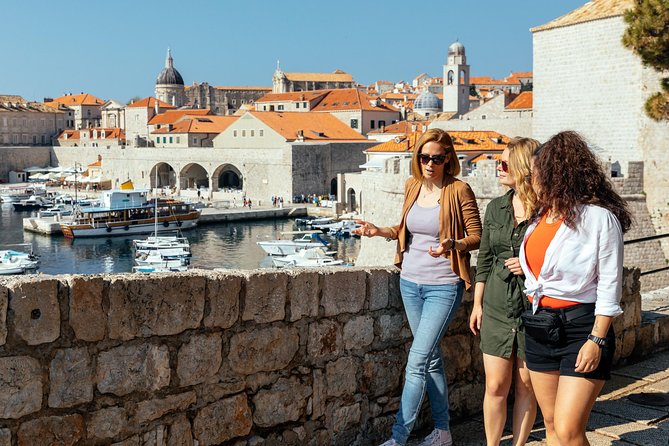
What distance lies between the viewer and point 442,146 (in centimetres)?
278

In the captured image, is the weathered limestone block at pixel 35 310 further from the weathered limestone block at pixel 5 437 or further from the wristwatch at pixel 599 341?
the wristwatch at pixel 599 341

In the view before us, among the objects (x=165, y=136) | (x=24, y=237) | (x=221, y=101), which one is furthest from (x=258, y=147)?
(x=221, y=101)

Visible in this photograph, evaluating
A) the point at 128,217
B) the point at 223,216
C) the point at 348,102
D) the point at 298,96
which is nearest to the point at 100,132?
the point at 298,96

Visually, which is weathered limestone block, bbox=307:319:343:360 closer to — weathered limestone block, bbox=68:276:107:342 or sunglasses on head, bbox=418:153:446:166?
sunglasses on head, bbox=418:153:446:166

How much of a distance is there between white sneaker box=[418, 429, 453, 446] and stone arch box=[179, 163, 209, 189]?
4731cm

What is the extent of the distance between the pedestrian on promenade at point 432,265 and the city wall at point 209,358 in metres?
0.17

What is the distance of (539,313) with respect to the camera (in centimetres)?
226

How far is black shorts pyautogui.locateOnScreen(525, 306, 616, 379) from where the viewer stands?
7.19 ft

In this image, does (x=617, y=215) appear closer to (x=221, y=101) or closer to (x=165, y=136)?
(x=165, y=136)

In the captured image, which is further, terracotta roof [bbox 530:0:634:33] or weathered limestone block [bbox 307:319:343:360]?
terracotta roof [bbox 530:0:634:33]

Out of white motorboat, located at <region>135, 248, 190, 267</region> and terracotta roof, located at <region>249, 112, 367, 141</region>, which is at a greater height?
terracotta roof, located at <region>249, 112, 367, 141</region>

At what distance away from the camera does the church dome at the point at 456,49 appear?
62975 millimetres

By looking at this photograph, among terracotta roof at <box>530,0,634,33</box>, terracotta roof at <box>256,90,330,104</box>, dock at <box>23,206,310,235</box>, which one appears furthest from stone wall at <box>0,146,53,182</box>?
terracotta roof at <box>530,0,634,33</box>

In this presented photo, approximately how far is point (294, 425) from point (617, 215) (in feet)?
4.08
